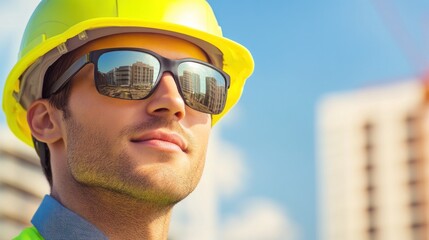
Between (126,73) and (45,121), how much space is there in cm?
50

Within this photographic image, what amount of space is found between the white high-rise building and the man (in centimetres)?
10319

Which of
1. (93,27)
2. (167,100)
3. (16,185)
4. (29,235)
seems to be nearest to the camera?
(29,235)

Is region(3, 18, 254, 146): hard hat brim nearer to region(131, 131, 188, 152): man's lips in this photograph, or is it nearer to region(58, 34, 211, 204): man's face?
region(58, 34, 211, 204): man's face

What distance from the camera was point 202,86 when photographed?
409 centimetres

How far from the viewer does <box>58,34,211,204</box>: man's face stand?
12.5ft

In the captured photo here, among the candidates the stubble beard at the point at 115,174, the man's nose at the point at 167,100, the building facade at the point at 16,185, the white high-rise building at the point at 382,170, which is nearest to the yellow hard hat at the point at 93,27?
the man's nose at the point at 167,100

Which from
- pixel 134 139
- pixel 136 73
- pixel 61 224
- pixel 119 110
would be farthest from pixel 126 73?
pixel 61 224

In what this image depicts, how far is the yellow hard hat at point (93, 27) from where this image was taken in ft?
13.2

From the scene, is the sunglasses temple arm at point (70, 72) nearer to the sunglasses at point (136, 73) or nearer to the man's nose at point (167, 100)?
the sunglasses at point (136, 73)

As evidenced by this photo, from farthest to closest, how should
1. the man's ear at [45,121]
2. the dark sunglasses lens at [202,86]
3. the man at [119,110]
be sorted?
the man's ear at [45,121] → the dark sunglasses lens at [202,86] → the man at [119,110]

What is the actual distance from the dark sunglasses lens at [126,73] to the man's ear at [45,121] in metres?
0.31

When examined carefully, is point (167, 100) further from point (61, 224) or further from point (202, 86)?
point (61, 224)

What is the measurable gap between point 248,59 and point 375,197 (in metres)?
105

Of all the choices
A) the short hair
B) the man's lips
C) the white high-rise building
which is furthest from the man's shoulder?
the white high-rise building
